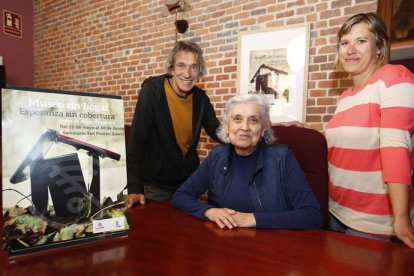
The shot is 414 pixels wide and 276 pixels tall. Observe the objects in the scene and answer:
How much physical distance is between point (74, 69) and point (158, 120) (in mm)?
3241

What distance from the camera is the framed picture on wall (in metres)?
2.64

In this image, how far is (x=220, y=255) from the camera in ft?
2.82

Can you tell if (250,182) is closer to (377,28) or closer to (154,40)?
(377,28)

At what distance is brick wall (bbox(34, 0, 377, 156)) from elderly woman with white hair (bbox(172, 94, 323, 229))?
1221mm

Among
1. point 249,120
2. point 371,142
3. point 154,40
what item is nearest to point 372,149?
point 371,142

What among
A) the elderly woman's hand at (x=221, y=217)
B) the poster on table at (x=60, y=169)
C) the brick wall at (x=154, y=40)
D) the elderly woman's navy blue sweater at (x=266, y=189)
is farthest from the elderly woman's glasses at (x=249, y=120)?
the brick wall at (x=154, y=40)

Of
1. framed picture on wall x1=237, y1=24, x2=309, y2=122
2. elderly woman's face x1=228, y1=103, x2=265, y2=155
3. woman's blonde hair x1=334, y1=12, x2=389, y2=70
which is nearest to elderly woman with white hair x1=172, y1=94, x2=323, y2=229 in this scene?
elderly woman's face x1=228, y1=103, x2=265, y2=155

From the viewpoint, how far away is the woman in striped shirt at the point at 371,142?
3.82 feet

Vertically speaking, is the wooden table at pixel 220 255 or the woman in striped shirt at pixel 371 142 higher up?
the woman in striped shirt at pixel 371 142

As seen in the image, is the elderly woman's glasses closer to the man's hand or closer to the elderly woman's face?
the elderly woman's face

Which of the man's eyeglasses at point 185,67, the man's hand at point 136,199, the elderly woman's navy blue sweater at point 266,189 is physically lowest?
the man's hand at point 136,199

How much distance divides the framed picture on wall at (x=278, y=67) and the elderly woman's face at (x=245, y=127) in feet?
4.00

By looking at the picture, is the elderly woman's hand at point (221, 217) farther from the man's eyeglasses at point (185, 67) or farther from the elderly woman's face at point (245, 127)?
the man's eyeglasses at point (185, 67)

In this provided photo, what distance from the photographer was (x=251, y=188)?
1.42 meters
